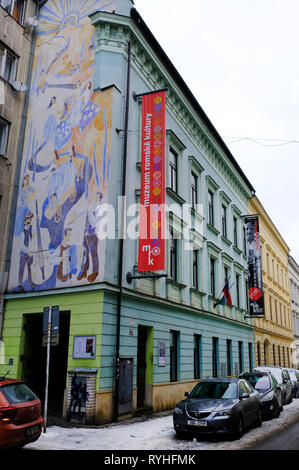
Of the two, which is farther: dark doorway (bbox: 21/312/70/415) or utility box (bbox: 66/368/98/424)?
dark doorway (bbox: 21/312/70/415)

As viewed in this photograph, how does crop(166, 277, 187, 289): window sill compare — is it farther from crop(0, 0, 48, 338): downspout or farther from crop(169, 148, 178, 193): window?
crop(0, 0, 48, 338): downspout

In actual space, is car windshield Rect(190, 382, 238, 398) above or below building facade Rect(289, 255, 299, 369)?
below

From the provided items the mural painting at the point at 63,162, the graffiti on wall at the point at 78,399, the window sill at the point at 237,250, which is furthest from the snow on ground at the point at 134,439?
the window sill at the point at 237,250

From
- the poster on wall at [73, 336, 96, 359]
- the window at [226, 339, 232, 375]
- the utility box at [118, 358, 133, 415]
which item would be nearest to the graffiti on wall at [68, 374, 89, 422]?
the poster on wall at [73, 336, 96, 359]

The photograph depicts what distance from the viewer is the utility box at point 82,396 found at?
1166cm

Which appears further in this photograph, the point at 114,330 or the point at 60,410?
the point at 60,410

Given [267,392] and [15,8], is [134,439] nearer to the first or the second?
[267,392]

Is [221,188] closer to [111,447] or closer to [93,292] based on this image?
[93,292]

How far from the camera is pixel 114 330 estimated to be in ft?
42.3

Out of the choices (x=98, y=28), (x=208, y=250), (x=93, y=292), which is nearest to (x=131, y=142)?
(x=98, y=28)

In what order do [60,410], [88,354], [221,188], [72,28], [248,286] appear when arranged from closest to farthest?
1. [88,354]
2. [60,410]
3. [72,28]
4. [221,188]
5. [248,286]

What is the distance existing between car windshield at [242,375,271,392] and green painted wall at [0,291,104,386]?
6016 mm

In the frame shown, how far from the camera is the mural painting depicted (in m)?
13.9
